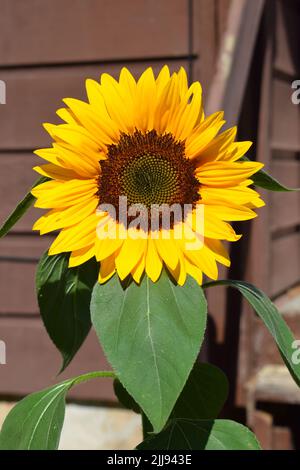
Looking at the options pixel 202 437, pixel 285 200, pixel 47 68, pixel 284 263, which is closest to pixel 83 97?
pixel 47 68

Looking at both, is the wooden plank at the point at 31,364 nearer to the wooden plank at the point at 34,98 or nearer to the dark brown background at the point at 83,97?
the dark brown background at the point at 83,97

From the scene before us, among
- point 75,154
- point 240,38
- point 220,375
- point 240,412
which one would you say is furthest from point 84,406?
point 75,154

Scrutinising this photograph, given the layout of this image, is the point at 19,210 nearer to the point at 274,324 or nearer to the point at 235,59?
the point at 274,324

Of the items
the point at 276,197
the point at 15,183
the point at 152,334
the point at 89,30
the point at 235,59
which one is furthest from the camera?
the point at 276,197

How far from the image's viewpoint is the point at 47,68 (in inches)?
99.8

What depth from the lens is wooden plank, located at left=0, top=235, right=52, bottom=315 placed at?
2.59m

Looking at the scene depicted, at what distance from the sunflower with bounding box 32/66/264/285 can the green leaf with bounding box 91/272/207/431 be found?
2 centimetres

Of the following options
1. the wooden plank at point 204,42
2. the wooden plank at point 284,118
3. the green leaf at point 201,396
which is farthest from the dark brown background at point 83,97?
the green leaf at point 201,396

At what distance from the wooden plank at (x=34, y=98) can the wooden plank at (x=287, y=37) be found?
794mm

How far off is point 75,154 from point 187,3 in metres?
1.67

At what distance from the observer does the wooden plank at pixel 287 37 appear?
293 centimetres

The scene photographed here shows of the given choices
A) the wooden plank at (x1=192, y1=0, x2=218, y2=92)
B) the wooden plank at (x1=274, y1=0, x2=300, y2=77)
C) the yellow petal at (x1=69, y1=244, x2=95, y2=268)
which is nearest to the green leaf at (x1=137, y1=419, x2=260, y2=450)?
the yellow petal at (x1=69, y1=244, x2=95, y2=268)

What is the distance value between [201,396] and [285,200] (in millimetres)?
2152

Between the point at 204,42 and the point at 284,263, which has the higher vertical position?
the point at 204,42
